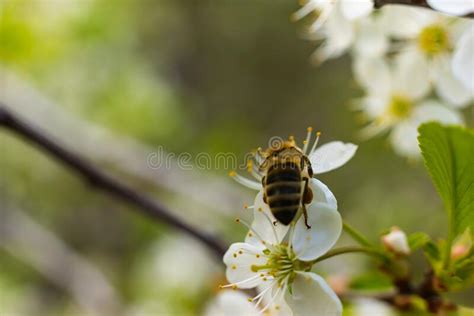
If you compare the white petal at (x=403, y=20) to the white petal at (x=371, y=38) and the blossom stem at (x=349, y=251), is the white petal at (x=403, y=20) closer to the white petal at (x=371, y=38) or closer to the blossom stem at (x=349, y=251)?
the white petal at (x=371, y=38)

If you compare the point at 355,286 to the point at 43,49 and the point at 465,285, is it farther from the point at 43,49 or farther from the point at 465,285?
the point at 43,49

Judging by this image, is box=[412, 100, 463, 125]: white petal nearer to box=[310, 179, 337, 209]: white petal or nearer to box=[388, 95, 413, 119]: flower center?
box=[388, 95, 413, 119]: flower center

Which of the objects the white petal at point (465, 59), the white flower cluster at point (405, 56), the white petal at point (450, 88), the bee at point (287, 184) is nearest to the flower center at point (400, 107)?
the white flower cluster at point (405, 56)

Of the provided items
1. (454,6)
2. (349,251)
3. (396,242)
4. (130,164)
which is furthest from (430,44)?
(130,164)

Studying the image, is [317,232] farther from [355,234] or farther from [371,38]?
[371,38]

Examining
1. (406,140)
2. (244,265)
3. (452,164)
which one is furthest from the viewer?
(406,140)

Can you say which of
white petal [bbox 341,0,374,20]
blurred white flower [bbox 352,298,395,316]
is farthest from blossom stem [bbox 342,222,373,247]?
blurred white flower [bbox 352,298,395,316]

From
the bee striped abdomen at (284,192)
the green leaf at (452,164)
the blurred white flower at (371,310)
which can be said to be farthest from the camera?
the blurred white flower at (371,310)
